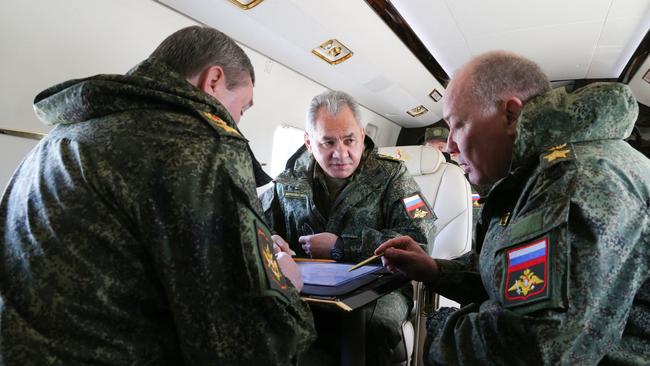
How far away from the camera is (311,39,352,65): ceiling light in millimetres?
3504

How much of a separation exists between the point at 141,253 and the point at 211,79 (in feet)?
1.80

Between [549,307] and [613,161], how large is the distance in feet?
1.31

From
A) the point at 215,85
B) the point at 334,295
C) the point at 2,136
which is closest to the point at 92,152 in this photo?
the point at 215,85

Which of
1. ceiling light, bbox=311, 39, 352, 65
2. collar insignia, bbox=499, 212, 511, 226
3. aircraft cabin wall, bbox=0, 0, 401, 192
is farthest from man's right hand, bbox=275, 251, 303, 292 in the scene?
ceiling light, bbox=311, 39, 352, 65

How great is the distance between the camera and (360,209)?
231 cm

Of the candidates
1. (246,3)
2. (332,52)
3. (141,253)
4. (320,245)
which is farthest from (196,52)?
(332,52)

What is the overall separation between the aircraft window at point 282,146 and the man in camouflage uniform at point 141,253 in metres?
3.00

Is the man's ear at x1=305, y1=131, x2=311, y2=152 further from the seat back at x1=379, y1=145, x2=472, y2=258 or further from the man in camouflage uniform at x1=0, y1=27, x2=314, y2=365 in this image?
the man in camouflage uniform at x1=0, y1=27, x2=314, y2=365

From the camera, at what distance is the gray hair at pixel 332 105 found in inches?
92.4

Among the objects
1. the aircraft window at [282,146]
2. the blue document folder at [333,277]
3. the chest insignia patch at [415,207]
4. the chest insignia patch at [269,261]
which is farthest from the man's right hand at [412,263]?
the aircraft window at [282,146]

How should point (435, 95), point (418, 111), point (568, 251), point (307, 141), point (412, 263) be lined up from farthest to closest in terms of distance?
point (418, 111) → point (435, 95) → point (307, 141) → point (412, 263) → point (568, 251)

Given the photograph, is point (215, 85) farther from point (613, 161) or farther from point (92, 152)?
point (613, 161)

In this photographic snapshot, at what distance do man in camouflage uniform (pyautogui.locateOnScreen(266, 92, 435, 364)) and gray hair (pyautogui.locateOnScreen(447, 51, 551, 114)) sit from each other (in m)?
0.91

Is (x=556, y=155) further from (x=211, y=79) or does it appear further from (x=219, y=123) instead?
(x=211, y=79)
